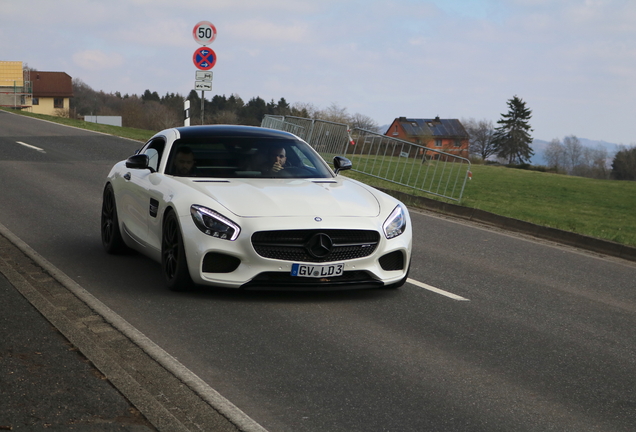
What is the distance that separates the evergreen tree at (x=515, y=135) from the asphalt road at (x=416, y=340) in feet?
383

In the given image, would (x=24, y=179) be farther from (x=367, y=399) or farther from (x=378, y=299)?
(x=367, y=399)

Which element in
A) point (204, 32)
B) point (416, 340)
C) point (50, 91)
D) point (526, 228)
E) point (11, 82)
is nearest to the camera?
point (416, 340)

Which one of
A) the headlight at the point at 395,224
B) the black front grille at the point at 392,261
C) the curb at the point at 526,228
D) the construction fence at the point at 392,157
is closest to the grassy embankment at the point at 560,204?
the construction fence at the point at 392,157

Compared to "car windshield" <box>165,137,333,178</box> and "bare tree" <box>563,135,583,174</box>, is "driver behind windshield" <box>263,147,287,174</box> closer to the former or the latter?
"car windshield" <box>165,137,333,178</box>

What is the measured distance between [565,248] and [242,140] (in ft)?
18.5

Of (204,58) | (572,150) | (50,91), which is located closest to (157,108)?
(50,91)

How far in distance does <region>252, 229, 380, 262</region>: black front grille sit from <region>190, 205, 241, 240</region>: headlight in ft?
0.61

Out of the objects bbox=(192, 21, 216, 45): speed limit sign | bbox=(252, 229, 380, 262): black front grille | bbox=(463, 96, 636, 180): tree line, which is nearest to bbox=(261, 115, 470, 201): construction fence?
bbox=(192, 21, 216, 45): speed limit sign

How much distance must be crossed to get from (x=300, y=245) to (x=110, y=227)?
3.14m

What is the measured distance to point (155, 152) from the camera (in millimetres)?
8383

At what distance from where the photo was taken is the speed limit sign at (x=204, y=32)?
2123 cm

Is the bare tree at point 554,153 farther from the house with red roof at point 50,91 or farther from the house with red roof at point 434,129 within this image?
the house with red roof at point 50,91

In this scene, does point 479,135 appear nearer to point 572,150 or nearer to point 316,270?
point 572,150

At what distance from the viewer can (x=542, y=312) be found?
7145 mm
